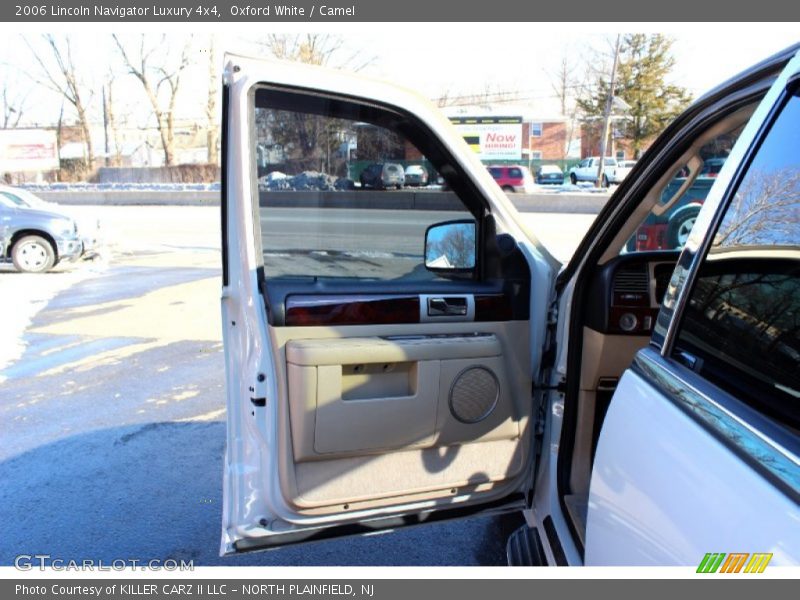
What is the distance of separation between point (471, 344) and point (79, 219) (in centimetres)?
1176

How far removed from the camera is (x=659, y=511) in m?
1.47

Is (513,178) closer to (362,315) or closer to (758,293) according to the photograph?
(362,315)

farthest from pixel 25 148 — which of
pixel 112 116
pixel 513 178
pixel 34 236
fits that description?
pixel 34 236

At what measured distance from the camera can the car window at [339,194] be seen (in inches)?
93.8

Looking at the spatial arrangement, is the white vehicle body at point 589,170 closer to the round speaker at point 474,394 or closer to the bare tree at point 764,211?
the round speaker at point 474,394

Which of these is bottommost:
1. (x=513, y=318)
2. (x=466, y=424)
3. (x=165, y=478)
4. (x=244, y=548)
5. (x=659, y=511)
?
(x=165, y=478)

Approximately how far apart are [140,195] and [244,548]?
3212 cm

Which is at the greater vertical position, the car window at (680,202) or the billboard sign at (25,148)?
the billboard sign at (25,148)

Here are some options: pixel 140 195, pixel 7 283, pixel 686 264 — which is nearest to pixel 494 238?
pixel 686 264

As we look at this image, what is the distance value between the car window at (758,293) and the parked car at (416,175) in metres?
1.27

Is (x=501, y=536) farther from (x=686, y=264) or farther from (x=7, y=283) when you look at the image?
(x=7, y=283)

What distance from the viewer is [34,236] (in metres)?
11.6

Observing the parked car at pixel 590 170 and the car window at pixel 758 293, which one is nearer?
the car window at pixel 758 293

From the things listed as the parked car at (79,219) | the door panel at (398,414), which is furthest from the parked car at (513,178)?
the door panel at (398,414)
